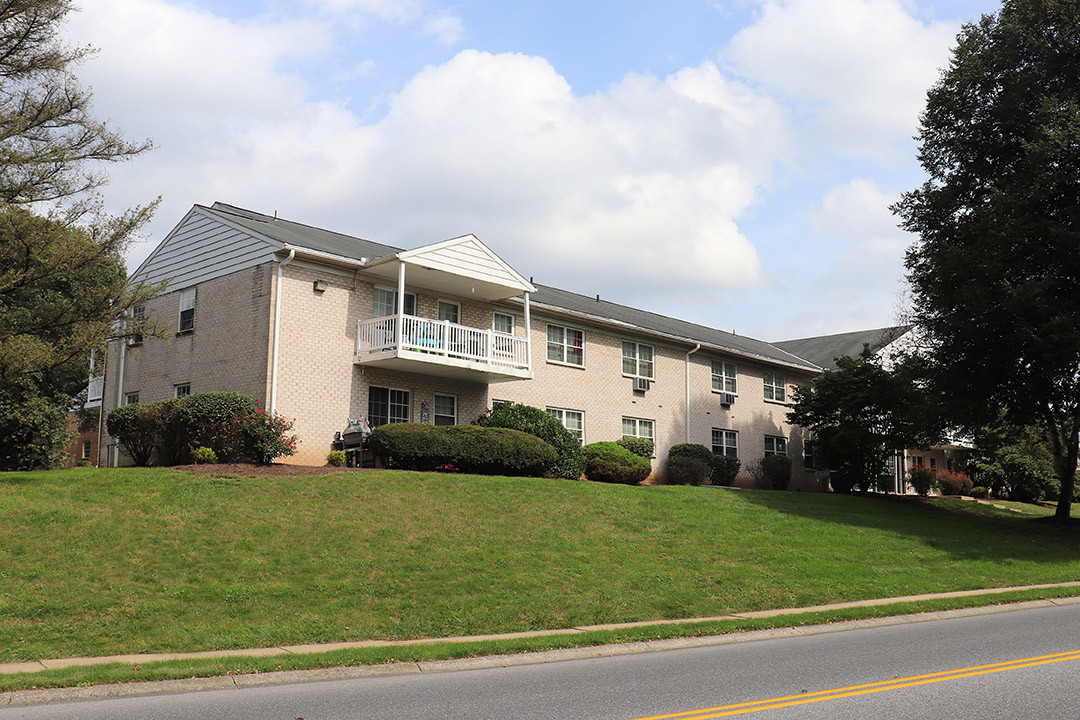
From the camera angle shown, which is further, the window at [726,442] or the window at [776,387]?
the window at [776,387]

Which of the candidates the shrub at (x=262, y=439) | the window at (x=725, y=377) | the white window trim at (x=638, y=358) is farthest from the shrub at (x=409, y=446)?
the window at (x=725, y=377)

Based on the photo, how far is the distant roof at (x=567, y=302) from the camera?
2322cm

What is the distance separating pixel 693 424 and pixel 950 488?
15.0m

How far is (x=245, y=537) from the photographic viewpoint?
13.4m

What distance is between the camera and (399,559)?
13.4 metres

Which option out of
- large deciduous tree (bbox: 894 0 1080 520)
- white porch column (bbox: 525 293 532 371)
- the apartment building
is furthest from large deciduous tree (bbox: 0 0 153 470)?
large deciduous tree (bbox: 894 0 1080 520)

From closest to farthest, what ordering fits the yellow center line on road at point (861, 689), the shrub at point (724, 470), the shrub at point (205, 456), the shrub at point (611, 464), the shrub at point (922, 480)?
the yellow center line on road at point (861, 689) < the shrub at point (205, 456) < the shrub at point (611, 464) < the shrub at point (724, 470) < the shrub at point (922, 480)

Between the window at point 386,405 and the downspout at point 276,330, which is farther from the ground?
the downspout at point 276,330

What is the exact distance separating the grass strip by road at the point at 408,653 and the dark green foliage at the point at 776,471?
1989 cm

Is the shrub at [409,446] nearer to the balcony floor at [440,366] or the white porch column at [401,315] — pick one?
the balcony floor at [440,366]

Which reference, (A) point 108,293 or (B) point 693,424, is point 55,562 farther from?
(B) point 693,424

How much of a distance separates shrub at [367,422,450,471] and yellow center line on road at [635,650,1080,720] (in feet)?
44.9

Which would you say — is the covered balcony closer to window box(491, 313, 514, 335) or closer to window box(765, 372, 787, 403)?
window box(491, 313, 514, 335)

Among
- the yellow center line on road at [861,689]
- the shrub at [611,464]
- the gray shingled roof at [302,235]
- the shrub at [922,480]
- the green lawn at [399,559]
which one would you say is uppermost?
the gray shingled roof at [302,235]
